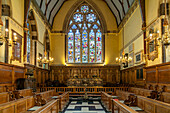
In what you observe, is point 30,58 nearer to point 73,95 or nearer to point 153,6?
point 73,95

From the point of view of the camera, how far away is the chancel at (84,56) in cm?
888

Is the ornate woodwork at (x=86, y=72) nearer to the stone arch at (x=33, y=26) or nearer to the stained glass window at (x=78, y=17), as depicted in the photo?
the stained glass window at (x=78, y=17)

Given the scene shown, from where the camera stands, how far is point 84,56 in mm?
24250

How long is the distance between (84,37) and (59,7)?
5.13 metres

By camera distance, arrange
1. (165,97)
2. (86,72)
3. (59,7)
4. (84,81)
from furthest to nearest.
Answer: (59,7) < (86,72) < (84,81) < (165,97)

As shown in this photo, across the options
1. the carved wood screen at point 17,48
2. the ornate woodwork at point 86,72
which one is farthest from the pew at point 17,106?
the ornate woodwork at point 86,72

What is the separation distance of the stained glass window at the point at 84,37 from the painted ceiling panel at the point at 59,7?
237cm

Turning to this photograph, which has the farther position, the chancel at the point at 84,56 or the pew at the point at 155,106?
the chancel at the point at 84,56

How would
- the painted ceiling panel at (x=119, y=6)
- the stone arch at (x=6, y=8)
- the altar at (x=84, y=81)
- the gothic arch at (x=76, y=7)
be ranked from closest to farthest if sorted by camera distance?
the stone arch at (x=6, y=8), the painted ceiling panel at (x=119, y=6), the altar at (x=84, y=81), the gothic arch at (x=76, y=7)

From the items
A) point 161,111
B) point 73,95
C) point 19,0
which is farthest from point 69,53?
point 161,111

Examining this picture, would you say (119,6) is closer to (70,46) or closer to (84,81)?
(70,46)

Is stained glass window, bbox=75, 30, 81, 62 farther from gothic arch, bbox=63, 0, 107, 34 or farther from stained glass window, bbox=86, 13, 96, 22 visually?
stained glass window, bbox=86, 13, 96, 22

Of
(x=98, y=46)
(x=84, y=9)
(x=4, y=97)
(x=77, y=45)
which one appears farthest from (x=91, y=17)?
(x=4, y=97)

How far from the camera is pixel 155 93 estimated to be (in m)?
9.17
